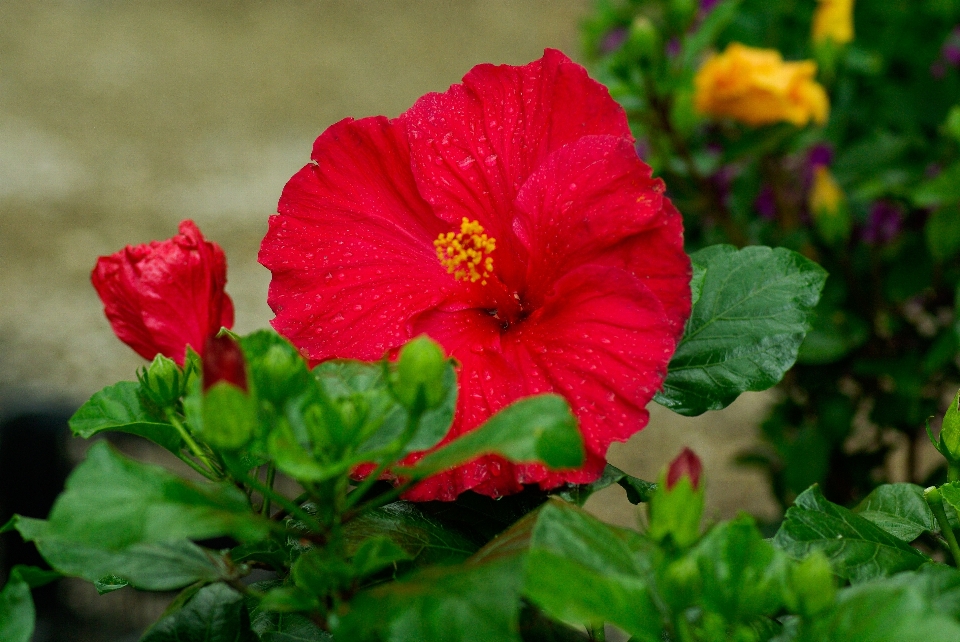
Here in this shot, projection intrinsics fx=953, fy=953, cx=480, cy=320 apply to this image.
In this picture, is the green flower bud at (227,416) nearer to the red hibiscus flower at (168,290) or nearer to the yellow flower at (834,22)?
the red hibiscus flower at (168,290)

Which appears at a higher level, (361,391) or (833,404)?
(361,391)

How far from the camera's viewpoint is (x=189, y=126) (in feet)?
12.7

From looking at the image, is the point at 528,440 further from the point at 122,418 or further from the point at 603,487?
the point at 122,418

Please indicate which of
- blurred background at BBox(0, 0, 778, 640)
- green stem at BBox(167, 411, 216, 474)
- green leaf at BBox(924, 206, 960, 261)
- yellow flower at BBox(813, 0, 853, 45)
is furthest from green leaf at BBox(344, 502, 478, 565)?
blurred background at BBox(0, 0, 778, 640)

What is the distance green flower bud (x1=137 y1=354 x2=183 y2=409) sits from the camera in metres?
0.58

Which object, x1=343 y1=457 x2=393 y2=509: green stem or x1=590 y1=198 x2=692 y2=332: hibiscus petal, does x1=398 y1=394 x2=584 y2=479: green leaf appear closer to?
x1=343 y1=457 x2=393 y2=509: green stem

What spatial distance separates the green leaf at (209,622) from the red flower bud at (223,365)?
19 centimetres

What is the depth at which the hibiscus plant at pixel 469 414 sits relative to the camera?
1.38 feet

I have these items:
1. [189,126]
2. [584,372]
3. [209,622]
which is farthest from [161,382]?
[189,126]

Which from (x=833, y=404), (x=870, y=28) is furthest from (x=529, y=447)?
(x=870, y=28)

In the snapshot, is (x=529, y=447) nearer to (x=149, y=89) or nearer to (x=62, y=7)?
(x=149, y=89)

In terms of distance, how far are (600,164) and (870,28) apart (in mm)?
1443

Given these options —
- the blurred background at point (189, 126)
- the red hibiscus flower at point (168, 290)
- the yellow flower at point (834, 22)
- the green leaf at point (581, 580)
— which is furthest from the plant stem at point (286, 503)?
the blurred background at point (189, 126)

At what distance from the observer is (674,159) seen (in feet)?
5.27
